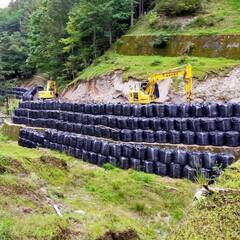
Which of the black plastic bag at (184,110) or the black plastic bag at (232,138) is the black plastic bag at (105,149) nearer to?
the black plastic bag at (184,110)

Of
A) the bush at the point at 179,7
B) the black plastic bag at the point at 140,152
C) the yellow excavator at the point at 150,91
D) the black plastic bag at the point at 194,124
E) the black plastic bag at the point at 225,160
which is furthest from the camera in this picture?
the bush at the point at 179,7

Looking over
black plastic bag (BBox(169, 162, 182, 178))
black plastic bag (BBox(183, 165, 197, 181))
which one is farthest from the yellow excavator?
black plastic bag (BBox(183, 165, 197, 181))

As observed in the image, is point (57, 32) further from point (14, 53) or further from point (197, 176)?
point (197, 176)

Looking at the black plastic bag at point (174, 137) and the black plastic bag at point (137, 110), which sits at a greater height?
the black plastic bag at point (137, 110)

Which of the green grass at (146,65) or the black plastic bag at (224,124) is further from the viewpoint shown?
the green grass at (146,65)

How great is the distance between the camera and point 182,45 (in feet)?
90.1

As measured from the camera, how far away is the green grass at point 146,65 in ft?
73.7

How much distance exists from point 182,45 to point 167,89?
5795 mm

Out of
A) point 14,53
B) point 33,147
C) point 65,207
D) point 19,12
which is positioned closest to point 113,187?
point 65,207

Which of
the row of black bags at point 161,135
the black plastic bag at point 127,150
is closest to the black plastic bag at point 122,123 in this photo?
the row of black bags at point 161,135

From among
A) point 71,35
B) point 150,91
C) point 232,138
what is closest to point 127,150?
point 232,138

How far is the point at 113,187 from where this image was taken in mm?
10789

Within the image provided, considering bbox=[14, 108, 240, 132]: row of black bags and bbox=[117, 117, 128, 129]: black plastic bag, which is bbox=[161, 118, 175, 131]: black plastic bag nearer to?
bbox=[14, 108, 240, 132]: row of black bags

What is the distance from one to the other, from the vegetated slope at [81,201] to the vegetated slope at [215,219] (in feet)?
7.61
